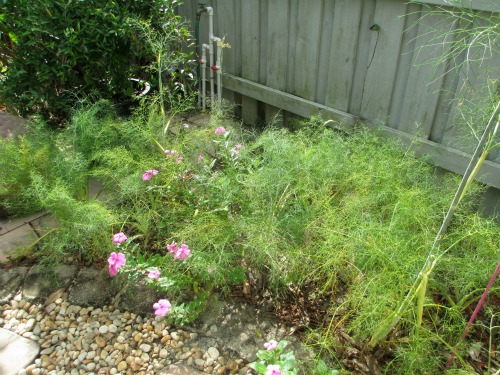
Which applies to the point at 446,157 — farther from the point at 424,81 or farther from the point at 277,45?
the point at 277,45

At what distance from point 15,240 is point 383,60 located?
255 centimetres

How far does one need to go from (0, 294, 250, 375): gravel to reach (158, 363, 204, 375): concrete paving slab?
0.02 m

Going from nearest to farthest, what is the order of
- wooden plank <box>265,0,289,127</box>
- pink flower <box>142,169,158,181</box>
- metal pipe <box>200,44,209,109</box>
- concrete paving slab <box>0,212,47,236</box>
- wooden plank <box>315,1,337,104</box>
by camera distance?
1. pink flower <box>142,169,158,181</box>
2. concrete paving slab <box>0,212,47,236</box>
3. wooden plank <box>315,1,337,104</box>
4. wooden plank <box>265,0,289,127</box>
5. metal pipe <box>200,44,209,109</box>

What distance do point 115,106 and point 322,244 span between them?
241cm

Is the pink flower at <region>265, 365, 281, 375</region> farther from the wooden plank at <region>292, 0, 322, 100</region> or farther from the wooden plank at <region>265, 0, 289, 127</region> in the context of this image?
the wooden plank at <region>292, 0, 322, 100</region>

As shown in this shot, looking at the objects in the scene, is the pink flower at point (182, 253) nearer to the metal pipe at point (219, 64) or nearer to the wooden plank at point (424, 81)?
the wooden plank at point (424, 81)

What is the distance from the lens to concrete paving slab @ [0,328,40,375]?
1.86m

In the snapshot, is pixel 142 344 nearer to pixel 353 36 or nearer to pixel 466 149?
pixel 466 149

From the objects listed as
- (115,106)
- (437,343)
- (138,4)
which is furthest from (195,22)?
(437,343)

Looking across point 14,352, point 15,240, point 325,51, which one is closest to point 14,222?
point 15,240

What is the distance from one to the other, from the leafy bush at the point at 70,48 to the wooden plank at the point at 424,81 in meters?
1.76

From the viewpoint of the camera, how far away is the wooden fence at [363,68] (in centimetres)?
237

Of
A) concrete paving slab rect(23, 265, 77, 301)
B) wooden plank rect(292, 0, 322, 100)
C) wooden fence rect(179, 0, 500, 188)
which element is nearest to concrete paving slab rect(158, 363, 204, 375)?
concrete paving slab rect(23, 265, 77, 301)

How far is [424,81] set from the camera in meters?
2.53
